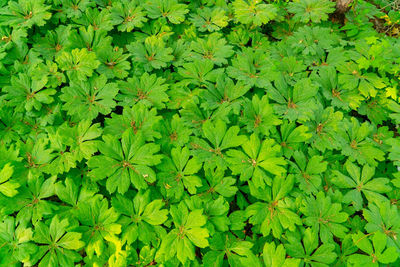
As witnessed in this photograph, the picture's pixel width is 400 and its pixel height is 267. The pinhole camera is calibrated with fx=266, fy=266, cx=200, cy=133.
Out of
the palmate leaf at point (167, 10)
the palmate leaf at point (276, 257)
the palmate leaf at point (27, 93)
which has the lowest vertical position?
the palmate leaf at point (276, 257)

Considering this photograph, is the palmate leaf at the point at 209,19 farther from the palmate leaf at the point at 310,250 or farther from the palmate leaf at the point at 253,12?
the palmate leaf at the point at 310,250

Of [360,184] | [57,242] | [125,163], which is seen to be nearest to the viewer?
[57,242]

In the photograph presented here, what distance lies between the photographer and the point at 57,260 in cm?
177

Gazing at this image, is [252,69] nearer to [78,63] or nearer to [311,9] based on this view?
[311,9]

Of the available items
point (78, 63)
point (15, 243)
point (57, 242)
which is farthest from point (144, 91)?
point (15, 243)

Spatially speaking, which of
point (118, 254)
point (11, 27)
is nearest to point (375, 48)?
point (118, 254)

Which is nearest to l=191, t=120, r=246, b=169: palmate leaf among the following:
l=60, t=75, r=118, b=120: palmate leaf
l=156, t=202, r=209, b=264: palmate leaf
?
l=156, t=202, r=209, b=264: palmate leaf

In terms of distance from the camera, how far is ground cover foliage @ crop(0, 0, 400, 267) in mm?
1894

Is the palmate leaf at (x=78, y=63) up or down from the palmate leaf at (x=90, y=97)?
up

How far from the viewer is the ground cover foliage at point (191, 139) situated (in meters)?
1.89

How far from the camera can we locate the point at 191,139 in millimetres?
2303

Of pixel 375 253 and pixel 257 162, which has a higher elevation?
pixel 257 162

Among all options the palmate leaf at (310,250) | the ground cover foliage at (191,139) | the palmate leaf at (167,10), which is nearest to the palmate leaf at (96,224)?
the ground cover foliage at (191,139)

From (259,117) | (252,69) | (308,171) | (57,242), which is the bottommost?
(57,242)
